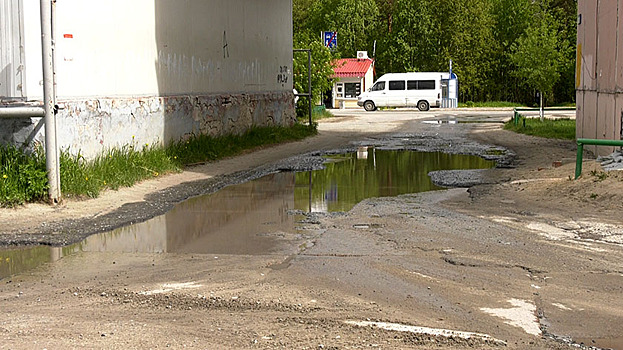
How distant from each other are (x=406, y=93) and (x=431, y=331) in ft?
156

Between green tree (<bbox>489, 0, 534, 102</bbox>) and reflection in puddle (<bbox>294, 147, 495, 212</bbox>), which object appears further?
green tree (<bbox>489, 0, 534, 102</bbox>)

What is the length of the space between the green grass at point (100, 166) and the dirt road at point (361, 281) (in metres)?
Result: 0.34

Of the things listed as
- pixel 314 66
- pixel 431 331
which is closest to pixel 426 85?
pixel 314 66

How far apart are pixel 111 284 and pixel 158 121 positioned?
1013 cm

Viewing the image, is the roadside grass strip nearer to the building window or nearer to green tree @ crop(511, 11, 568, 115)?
green tree @ crop(511, 11, 568, 115)

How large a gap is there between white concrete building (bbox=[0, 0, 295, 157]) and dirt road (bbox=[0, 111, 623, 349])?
1960 millimetres

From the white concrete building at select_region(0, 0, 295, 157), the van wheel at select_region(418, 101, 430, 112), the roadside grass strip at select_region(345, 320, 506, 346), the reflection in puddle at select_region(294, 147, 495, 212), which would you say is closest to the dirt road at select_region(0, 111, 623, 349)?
the roadside grass strip at select_region(345, 320, 506, 346)

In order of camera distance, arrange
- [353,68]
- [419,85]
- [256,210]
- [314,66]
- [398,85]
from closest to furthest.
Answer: [256,210]
[314,66]
[398,85]
[419,85]
[353,68]

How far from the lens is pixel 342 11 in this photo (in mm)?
77188

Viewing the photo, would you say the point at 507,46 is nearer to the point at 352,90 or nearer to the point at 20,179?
the point at 352,90

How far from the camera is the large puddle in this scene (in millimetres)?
9102

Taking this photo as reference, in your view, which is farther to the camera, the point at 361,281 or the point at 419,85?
the point at 419,85

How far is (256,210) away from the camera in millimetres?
11797

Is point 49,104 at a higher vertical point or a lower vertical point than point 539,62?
lower
